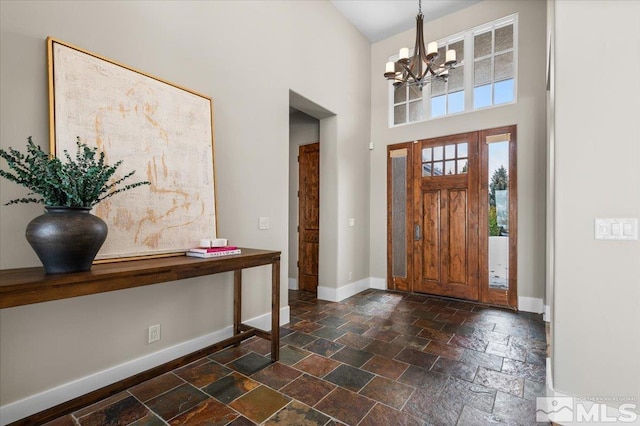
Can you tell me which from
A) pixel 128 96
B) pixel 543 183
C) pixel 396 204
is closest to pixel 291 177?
pixel 396 204

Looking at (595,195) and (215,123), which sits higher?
(215,123)

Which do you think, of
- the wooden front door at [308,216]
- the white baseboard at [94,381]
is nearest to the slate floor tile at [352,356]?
the white baseboard at [94,381]

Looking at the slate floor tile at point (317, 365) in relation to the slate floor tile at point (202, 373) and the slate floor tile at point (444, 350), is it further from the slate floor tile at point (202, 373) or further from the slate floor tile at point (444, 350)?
the slate floor tile at point (444, 350)

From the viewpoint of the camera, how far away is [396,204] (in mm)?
5023

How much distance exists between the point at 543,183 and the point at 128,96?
179 inches

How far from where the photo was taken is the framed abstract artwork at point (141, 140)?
6.22 ft

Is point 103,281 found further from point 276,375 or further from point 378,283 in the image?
point 378,283

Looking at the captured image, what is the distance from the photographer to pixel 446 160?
456 centimetres

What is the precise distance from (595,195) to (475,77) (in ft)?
11.0

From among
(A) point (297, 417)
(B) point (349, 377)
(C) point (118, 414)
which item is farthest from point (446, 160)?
(C) point (118, 414)

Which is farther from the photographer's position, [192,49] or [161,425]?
[192,49]

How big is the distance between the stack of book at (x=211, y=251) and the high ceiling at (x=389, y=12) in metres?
3.94

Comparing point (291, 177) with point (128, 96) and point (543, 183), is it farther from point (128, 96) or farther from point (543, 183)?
point (543, 183)

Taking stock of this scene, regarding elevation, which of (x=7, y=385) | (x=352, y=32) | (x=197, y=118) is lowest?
(x=7, y=385)
